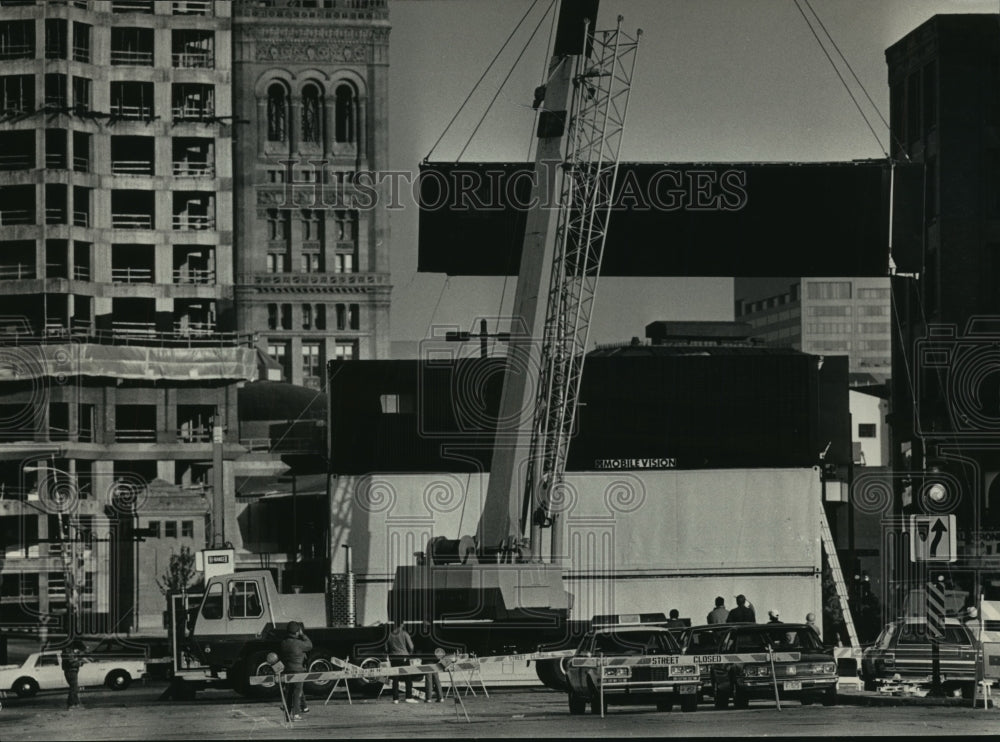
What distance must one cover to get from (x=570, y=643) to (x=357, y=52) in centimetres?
2588

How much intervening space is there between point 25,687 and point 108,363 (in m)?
21.4

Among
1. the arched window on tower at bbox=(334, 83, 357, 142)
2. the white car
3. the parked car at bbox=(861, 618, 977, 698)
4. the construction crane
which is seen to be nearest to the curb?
the parked car at bbox=(861, 618, 977, 698)

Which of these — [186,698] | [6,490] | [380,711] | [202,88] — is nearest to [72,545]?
[6,490]

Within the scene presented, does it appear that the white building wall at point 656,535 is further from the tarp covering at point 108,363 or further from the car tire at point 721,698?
the car tire at point 721,698

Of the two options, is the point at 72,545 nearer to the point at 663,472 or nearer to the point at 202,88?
the point at 202,88

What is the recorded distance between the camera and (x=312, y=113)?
62.3 meters

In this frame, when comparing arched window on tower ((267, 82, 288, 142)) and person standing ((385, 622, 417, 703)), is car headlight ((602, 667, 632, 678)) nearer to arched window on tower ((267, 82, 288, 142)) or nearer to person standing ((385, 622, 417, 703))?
person standing ((385, 622, 417, 703))

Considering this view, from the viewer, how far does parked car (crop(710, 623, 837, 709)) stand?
1073 inches

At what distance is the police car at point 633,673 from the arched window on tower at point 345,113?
3340cm

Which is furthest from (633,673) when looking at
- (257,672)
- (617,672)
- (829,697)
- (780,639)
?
(257,672)

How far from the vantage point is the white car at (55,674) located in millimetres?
41469

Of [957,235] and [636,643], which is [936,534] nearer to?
[636,643]

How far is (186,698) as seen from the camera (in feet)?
111

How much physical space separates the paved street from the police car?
35cm
